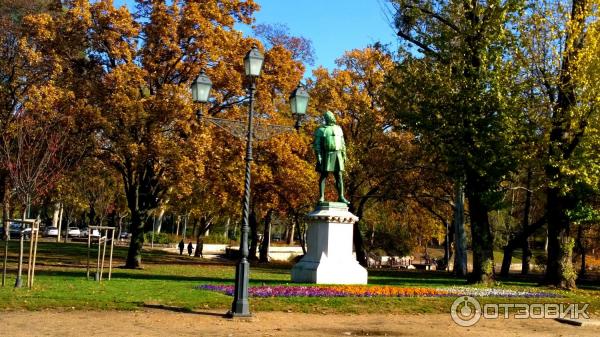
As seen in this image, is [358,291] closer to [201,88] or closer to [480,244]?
[201,88]

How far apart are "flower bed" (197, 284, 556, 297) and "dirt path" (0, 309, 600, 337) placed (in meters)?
1.69

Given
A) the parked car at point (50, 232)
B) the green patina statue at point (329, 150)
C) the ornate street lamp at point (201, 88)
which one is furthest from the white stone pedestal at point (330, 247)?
the parked car at point (50, 232)

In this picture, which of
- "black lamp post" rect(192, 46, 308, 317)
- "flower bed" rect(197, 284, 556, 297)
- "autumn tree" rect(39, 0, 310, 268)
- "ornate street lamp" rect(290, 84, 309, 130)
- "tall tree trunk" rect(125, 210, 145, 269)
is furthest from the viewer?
"tall tree trunk" rect(125, 210, 145, 269)

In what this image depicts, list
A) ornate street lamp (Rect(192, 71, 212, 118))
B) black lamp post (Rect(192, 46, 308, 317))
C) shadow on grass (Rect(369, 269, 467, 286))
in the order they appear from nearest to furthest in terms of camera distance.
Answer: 1. black lamp post (Rect(192, 46, 308, 317))
2. ornate street lamp (Rect(192, 71, 212, 118))
3. shadow on grass (Rect(369, 269, 467, 286))

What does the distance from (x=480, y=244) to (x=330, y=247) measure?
6.60 metres

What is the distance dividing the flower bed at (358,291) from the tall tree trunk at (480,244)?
254cm

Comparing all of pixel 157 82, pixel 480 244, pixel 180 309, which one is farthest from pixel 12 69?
pixel 480 244

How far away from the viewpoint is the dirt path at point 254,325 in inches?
426

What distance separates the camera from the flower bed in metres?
15.5

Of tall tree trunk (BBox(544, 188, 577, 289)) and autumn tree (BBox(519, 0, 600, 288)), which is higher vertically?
autumn tree (BBox(519, 0, 600, 288))

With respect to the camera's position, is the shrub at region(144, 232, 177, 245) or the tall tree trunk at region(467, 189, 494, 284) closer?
the tall tree trunk at region(467, 189, 494, 284)

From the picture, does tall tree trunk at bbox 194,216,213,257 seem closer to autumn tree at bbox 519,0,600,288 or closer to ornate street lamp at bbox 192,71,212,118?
autumn tree at bbox 519,0,600,288

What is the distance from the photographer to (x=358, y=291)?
16.0 meters

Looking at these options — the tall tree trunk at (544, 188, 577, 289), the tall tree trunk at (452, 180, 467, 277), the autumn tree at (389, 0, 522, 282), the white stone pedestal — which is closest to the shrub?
the tall tree trunk at (452, 180, 467, 277)
